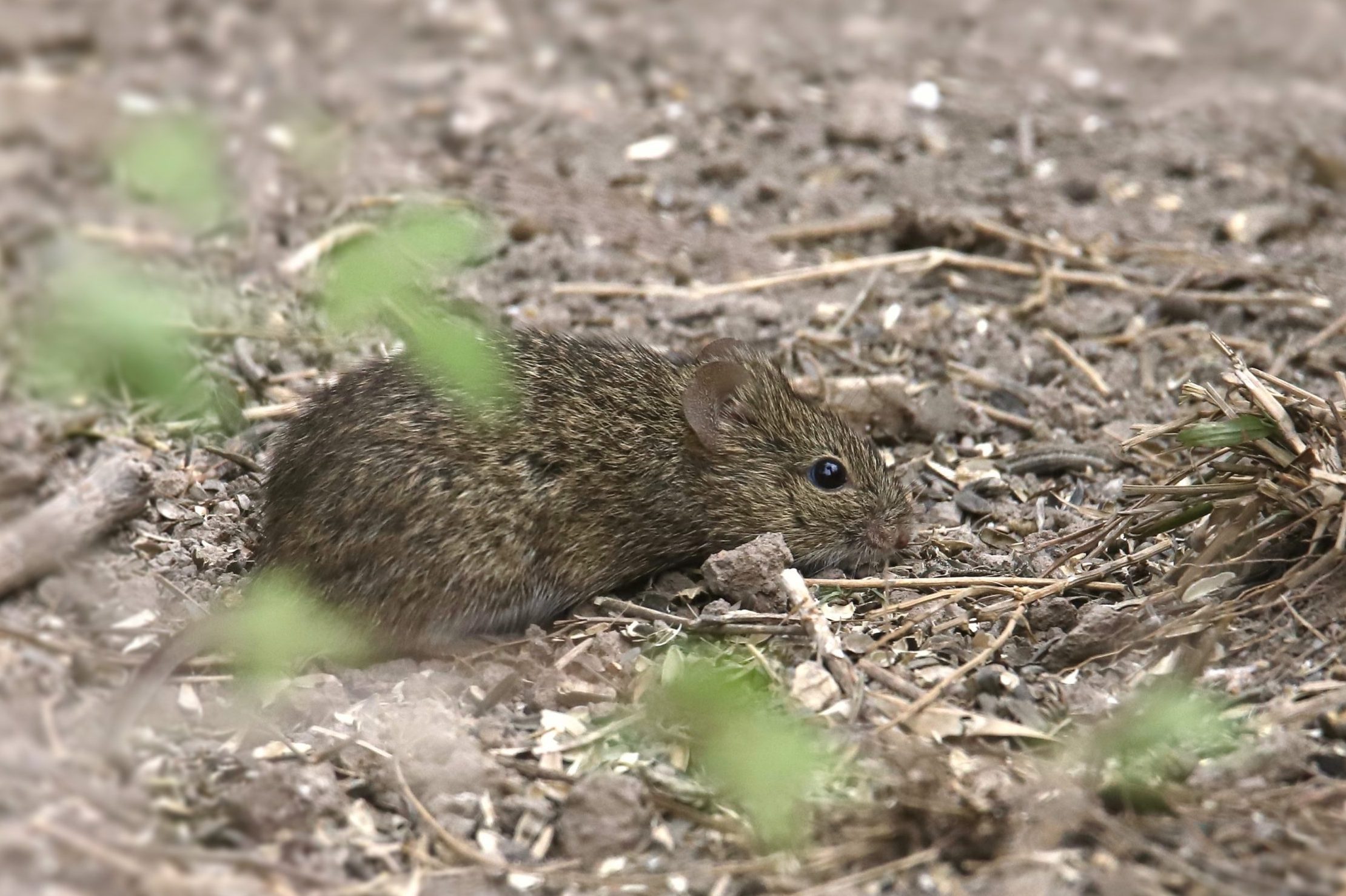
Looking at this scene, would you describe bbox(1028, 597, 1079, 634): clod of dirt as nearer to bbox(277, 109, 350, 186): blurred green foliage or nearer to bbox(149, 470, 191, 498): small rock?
bbox(149, 470, 191, 498): small rock

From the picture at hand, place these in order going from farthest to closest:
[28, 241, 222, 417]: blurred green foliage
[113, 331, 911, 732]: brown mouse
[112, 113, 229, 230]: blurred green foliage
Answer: [113, 331, 911, 732]: brown mouse < [112, 113, 229, 230]: blurred green foliage < [28, 241, 222, 417]: blurred green foliage

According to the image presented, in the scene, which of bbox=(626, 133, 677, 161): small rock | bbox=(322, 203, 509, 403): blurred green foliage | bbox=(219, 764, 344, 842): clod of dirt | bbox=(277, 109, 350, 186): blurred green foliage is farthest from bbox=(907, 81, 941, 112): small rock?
bbox=(322, 203, 509, 403): blurred green foliage

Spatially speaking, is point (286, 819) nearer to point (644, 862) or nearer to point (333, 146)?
point (644, 862)

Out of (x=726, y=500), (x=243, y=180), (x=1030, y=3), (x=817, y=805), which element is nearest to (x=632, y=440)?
(x=726, y=500)

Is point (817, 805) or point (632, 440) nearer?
point (817, 805)

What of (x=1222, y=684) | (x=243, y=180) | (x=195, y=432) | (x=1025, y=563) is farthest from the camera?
(x=243, y=180)

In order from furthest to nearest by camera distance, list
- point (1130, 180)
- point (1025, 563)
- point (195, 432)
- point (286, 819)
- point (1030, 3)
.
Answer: point (1030, 3)
point (1130, 180)
point (195, 432)
point (1025, 563)
point (286, 819)

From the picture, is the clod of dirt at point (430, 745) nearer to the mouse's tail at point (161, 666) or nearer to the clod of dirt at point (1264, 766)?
the mouse's tail at point (161, 666)

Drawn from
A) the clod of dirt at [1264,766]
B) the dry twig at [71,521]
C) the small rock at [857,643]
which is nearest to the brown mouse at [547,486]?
the dry twig at [71,521]

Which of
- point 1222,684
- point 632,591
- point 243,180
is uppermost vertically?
point 243,180
